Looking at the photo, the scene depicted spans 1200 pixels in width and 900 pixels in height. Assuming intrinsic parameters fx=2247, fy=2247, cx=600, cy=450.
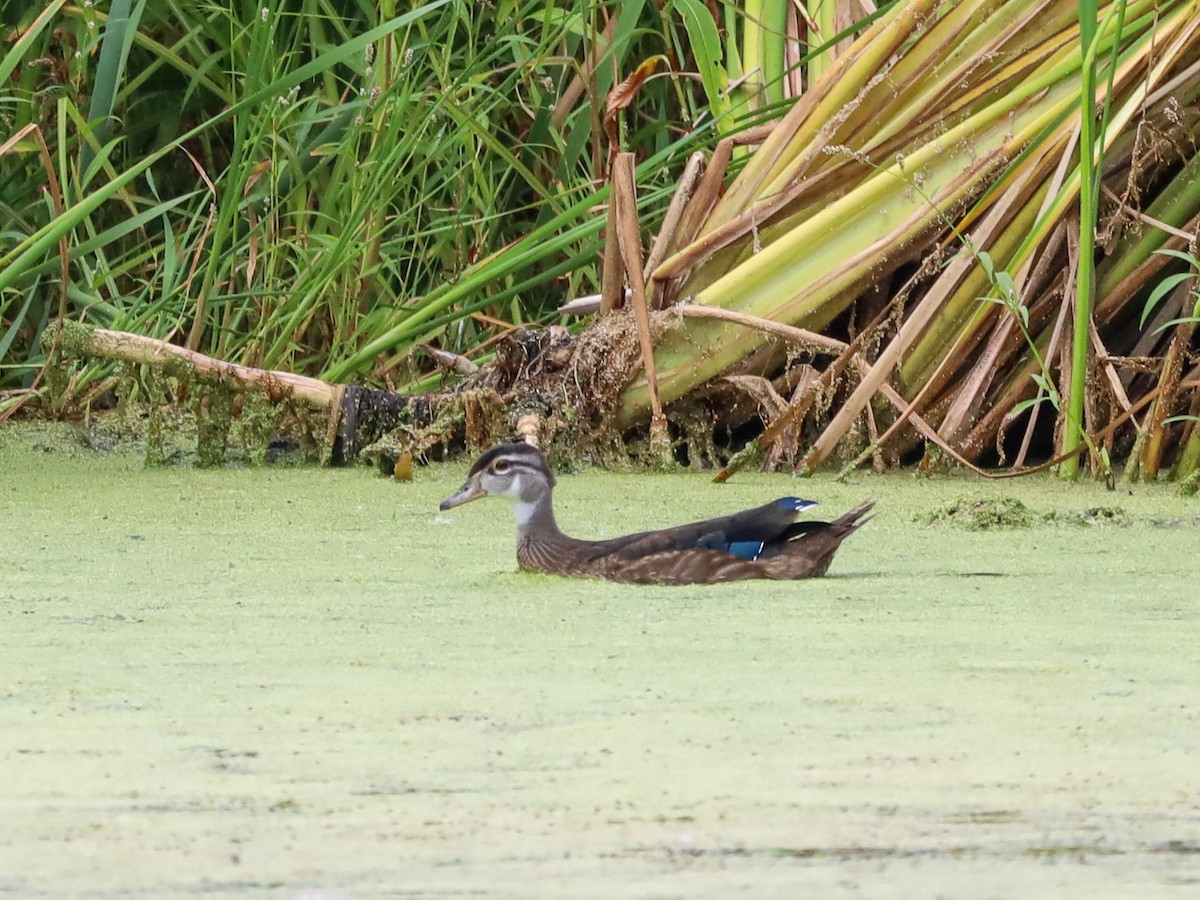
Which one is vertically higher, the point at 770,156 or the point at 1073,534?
the point at 770,156

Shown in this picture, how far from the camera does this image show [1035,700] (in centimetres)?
238

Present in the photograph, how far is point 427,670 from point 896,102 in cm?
246

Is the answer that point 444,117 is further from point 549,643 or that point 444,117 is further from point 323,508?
point 549,643

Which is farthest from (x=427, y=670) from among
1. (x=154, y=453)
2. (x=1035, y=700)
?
(x=154, y=453)

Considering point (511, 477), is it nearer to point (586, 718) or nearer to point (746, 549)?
point (746, 549)

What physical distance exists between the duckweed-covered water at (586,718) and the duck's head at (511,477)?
10cm

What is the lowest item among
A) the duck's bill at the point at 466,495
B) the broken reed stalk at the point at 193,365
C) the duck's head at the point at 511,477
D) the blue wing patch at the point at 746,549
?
the blue wing patch at the point at 746,549

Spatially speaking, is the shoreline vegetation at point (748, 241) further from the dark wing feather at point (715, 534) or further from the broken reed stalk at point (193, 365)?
the dark wing feather at point (715, 534)

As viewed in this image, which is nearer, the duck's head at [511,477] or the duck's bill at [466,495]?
the duck's head at [511,477]

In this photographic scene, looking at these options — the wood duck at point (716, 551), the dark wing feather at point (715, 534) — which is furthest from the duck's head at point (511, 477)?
the dark wing feather at point (715, 534)

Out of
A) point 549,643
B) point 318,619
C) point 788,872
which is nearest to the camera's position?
point 788,872

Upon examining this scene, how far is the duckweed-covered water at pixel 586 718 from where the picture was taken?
1759 millimetres

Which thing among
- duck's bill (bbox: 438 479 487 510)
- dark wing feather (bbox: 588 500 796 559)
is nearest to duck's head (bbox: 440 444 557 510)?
duck's bill (bbox: 438 479 487 510)

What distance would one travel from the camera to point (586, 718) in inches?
89.2
